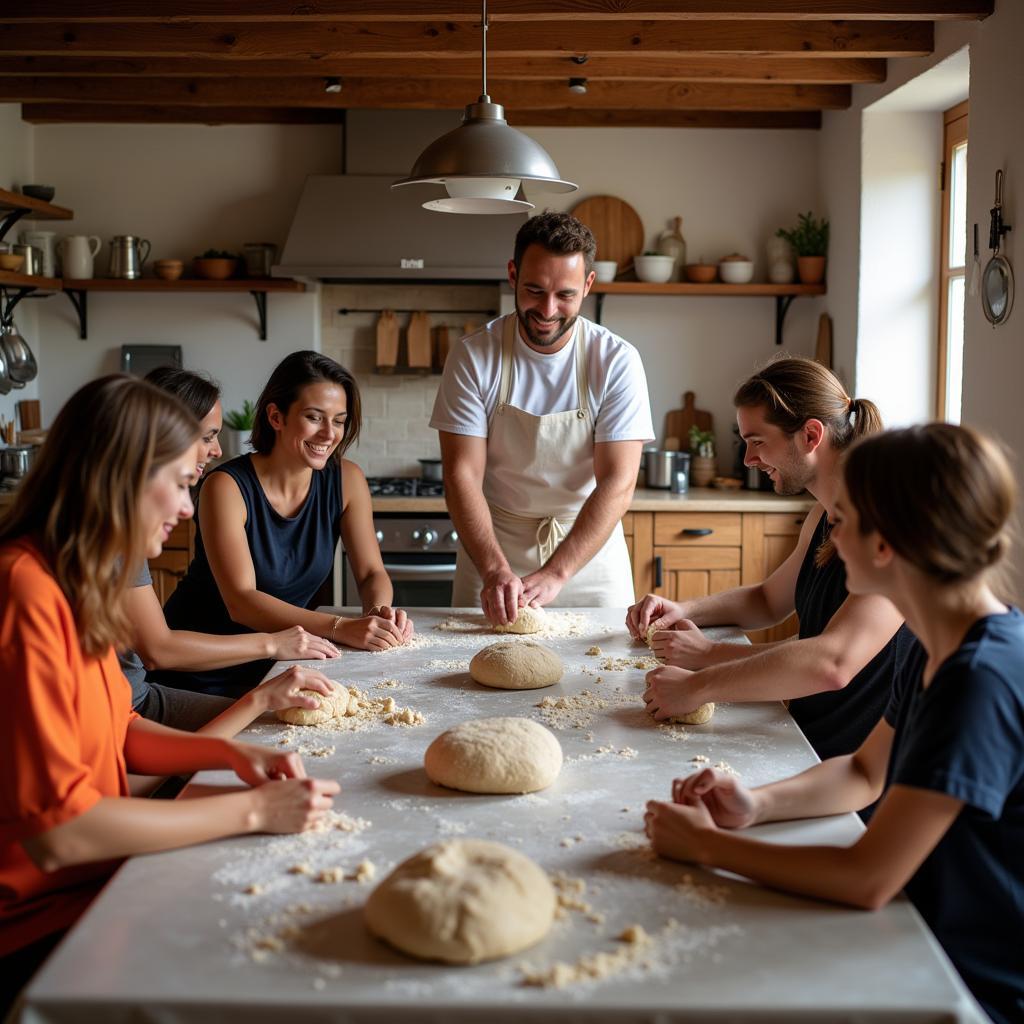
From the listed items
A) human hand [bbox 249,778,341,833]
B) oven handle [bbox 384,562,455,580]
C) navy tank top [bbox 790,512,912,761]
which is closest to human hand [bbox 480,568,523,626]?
navy tank top [bbox 790,512,912,761]

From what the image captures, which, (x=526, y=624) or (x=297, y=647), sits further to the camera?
(x=526, y=624)

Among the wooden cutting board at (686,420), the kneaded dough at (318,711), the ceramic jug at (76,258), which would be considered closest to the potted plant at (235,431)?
the ceramic jug at (76,258)

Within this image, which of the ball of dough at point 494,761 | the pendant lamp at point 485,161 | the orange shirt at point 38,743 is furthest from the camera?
the pendant lamp at point 485,161

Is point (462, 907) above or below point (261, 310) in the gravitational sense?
below

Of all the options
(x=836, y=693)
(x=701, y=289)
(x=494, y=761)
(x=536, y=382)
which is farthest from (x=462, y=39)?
(x=494, y=761)

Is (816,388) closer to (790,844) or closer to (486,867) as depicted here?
(790,844)

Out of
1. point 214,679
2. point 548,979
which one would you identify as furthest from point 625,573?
point 548,979

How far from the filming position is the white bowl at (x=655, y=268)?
4.86 m

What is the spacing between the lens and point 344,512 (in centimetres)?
290

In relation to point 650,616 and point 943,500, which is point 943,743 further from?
point 650,616

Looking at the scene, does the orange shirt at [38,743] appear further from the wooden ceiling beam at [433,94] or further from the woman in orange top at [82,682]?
the wooden ceiling beam at [433,94]

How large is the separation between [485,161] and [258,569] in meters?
1.08

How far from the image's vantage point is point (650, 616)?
2426 millimetres

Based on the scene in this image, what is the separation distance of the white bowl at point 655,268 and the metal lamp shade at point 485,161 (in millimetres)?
2498
